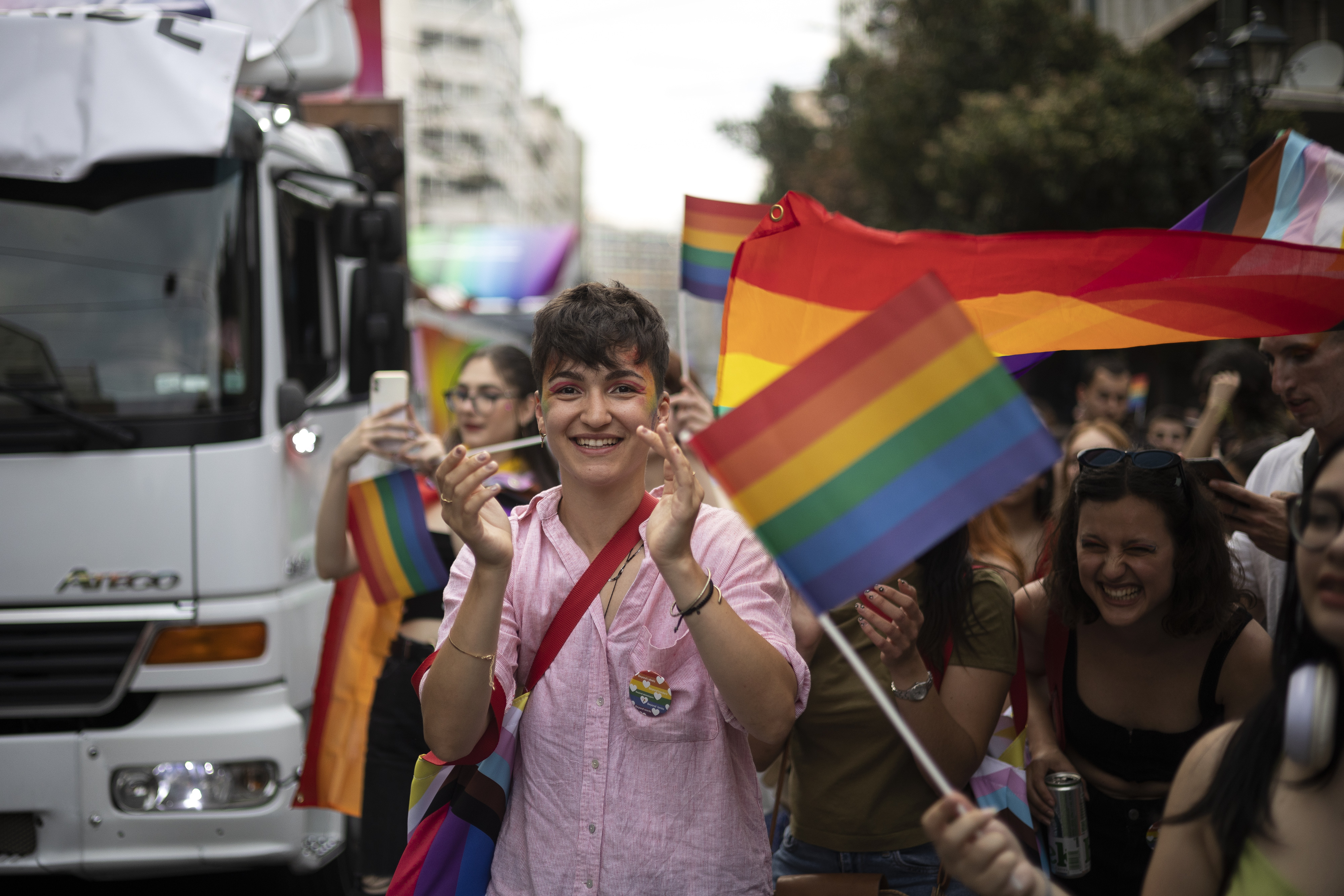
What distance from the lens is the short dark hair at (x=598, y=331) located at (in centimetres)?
218

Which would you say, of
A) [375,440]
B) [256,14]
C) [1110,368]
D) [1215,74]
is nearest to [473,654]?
[375,440]

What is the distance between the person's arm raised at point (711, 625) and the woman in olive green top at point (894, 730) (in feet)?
1.79

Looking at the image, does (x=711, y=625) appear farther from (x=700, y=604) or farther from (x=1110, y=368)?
(x=1110, y=368)

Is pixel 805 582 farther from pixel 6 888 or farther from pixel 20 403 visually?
pixel 6 888

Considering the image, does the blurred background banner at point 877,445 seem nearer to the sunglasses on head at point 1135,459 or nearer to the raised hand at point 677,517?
the raised hand at point 677,517

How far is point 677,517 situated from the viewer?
6.31ft

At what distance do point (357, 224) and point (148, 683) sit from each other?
1.97m

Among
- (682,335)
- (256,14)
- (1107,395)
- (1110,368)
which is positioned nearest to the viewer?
(682,335)

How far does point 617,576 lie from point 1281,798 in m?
1.18

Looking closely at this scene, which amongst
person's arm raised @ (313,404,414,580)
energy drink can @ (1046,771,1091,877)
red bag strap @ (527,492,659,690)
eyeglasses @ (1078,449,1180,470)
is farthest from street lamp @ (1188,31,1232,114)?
red bag strap @ (527,492,659,690)

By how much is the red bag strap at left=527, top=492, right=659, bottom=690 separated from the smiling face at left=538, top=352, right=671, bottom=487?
0.39 ft

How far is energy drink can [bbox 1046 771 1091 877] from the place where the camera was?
→ 248 centimetres

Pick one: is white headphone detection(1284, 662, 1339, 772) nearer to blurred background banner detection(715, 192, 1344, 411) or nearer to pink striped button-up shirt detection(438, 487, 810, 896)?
pink striped button-up shirt detection(438, 487, 810, 896)

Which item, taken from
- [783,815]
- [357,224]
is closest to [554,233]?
[357,224]
